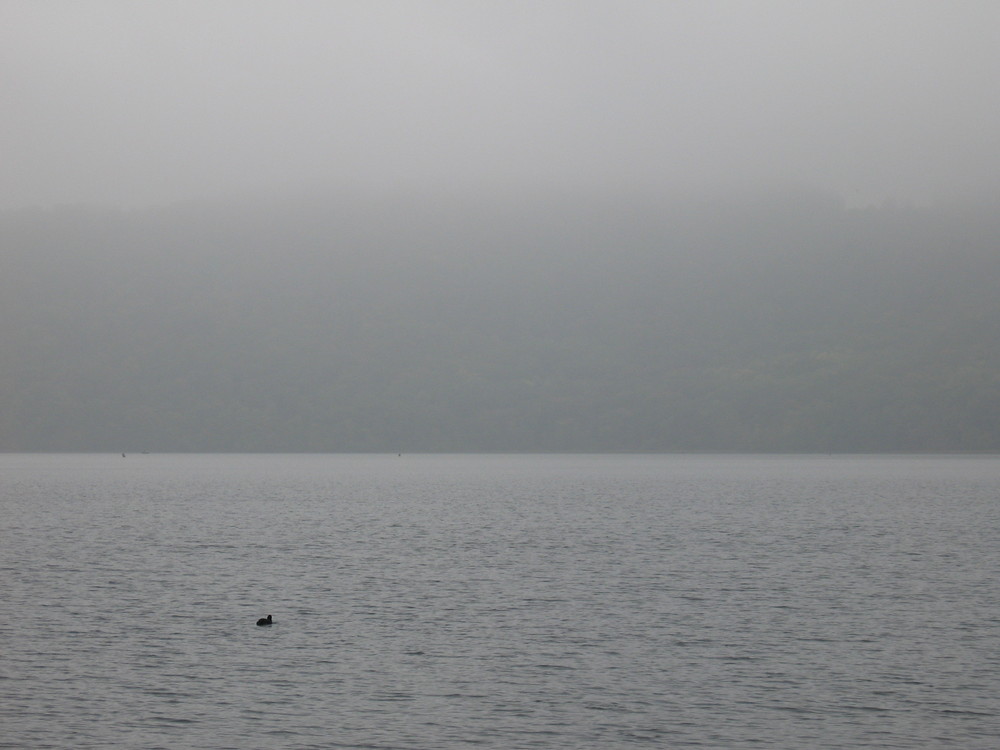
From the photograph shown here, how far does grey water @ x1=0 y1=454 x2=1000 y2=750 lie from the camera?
43.7 metres

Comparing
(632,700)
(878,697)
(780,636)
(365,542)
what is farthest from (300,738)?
(365,542)

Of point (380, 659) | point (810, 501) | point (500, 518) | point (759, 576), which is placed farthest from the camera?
point (810, 501)

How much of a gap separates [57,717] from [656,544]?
73.9 m

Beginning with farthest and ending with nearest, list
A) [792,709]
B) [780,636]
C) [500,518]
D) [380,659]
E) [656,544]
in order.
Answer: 1. [500,518]
2. [656,544]
3. [780,636]
4. [380,659]
5. [792,709]

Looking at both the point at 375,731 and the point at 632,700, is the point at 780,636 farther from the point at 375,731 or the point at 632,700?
the point at 375,731

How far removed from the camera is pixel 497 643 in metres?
58.8

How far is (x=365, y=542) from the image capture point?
4471 inches

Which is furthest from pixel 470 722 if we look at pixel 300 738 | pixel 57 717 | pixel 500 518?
pixel 500 518

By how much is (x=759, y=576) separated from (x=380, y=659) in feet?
132

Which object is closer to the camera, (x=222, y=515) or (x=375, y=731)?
(x=375, y=731)

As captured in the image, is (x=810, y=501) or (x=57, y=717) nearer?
(x=57, y=717)

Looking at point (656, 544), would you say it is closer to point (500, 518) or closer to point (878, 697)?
point (500, 518)

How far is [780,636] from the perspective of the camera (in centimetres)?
6125

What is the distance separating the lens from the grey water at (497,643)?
43.7m
